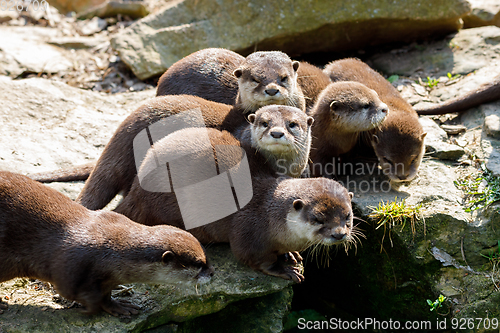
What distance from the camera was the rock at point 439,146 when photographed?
403 cm

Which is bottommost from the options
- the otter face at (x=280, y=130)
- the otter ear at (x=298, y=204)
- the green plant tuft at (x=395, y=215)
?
the green plant tuft at (x=395, y=215)

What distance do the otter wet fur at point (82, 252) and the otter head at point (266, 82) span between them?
56.3 inches

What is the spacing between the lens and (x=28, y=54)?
18.3 ft

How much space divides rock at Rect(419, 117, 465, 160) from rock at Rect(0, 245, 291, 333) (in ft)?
5.86

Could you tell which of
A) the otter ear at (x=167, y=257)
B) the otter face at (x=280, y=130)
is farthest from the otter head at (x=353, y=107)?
the otter ear at (x=167, y=257)

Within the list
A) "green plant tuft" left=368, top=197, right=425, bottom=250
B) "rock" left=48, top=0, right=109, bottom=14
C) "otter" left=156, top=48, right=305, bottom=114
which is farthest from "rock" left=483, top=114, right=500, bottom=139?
"rock" left=48, top=0, right=109, bottom=14

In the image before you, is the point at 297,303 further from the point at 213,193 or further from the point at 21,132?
the point at 21,132

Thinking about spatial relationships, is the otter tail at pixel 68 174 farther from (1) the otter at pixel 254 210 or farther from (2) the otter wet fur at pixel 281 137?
(2) the otter wet fur at pixel 281 137

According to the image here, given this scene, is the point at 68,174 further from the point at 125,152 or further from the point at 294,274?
the point at 294,274

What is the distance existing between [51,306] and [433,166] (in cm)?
299

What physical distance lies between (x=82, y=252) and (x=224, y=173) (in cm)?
98

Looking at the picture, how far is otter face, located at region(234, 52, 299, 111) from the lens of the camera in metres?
3.80

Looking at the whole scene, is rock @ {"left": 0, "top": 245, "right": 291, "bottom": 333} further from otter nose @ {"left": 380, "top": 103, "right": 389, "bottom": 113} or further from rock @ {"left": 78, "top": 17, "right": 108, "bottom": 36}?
rock @ {"left": 78, "top": 17, "right": 108, "bottom": 36}

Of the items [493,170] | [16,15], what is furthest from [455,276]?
[16,15]
